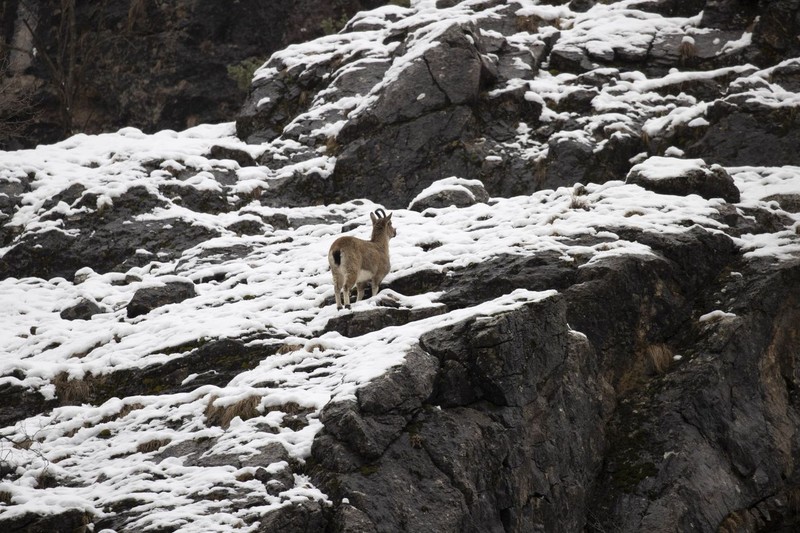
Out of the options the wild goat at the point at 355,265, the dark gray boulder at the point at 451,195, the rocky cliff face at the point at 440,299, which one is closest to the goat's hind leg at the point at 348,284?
the wild goat at the point at 355,265

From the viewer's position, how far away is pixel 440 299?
12.8m

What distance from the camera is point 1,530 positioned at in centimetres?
813

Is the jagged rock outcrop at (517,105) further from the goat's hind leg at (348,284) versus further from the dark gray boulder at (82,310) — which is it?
the goat's hind leg at (348,284)

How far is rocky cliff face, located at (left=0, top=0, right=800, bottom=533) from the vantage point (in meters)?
9.20

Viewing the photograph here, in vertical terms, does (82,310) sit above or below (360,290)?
below

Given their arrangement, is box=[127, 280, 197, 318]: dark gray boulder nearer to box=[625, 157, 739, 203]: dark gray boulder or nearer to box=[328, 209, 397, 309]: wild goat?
box=[328, 209, 397, 309]: wild goat

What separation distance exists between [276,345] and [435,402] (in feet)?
10.6

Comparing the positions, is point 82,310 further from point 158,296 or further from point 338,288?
point 338,288

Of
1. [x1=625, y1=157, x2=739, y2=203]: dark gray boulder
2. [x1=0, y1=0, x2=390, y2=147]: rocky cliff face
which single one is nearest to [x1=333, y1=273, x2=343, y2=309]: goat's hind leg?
[x1=625, y1=157, x2=739, y2=203]: dark gray boulder

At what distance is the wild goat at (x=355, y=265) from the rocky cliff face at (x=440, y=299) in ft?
1.50

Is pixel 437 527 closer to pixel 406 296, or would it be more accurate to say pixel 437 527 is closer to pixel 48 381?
pixel 406 296

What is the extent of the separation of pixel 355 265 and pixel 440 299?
1.46 metres

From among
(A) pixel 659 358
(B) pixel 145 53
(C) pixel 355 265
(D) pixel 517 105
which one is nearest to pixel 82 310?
(C) pixel 355 265

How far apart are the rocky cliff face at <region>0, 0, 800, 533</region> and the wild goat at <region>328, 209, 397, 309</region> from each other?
456 millimetres
